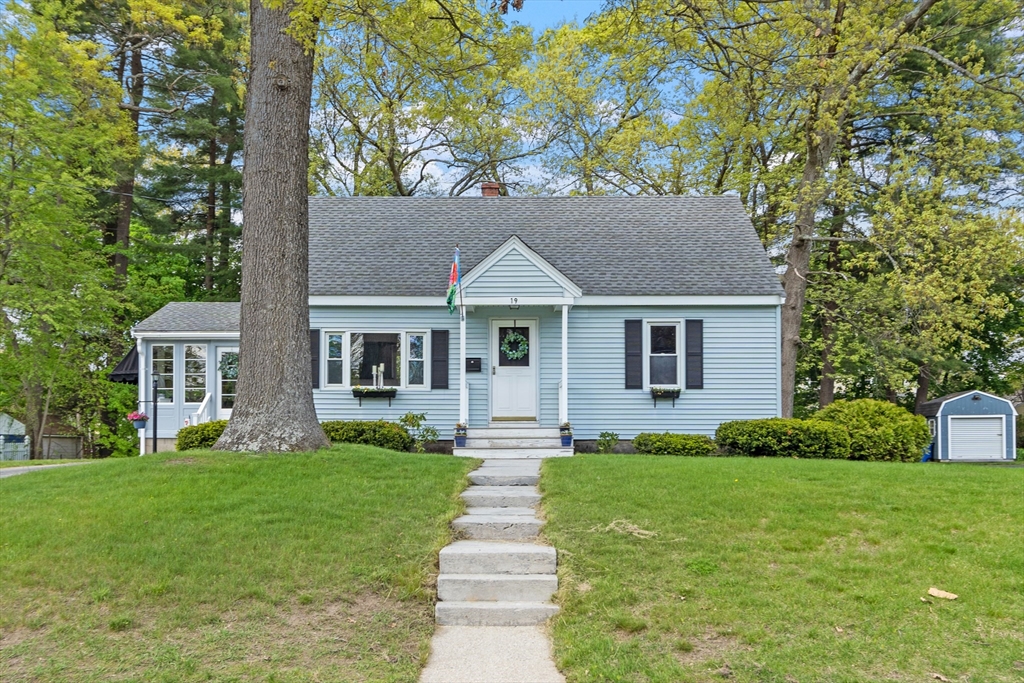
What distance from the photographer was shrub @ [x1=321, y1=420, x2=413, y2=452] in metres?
12.7

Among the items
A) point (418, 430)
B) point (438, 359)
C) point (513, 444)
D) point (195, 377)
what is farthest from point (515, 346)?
point (195, 377)

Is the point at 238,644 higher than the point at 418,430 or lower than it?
lower

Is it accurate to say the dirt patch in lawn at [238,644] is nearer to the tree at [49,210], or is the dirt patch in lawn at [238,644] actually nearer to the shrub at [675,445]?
A: the shrub at [675,445]

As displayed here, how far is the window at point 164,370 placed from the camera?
16156 millimetres

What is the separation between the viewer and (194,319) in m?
16.2

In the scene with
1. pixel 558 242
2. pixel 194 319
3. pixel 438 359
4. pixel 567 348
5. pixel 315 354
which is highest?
pixel 558 242

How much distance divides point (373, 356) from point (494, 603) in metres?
9.40

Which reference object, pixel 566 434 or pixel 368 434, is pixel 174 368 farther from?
pixel 566 434

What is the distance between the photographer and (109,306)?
1955cm

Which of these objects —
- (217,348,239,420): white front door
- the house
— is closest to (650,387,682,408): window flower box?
the house

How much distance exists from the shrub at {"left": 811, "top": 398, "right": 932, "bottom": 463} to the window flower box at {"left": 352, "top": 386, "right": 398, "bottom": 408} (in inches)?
326

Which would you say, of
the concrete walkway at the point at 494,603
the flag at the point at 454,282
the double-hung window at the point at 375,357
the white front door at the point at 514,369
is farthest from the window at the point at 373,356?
the concrete walkway at the point at 494,603

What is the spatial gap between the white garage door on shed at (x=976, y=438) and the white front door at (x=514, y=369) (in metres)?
10.8

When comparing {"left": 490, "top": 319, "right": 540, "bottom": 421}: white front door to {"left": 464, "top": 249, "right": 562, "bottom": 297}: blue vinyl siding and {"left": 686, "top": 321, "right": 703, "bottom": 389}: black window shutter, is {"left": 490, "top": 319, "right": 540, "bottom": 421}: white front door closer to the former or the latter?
{"left": 464, "top": 249, "right": 562, "bottom": 297}: blue vinyl siding
